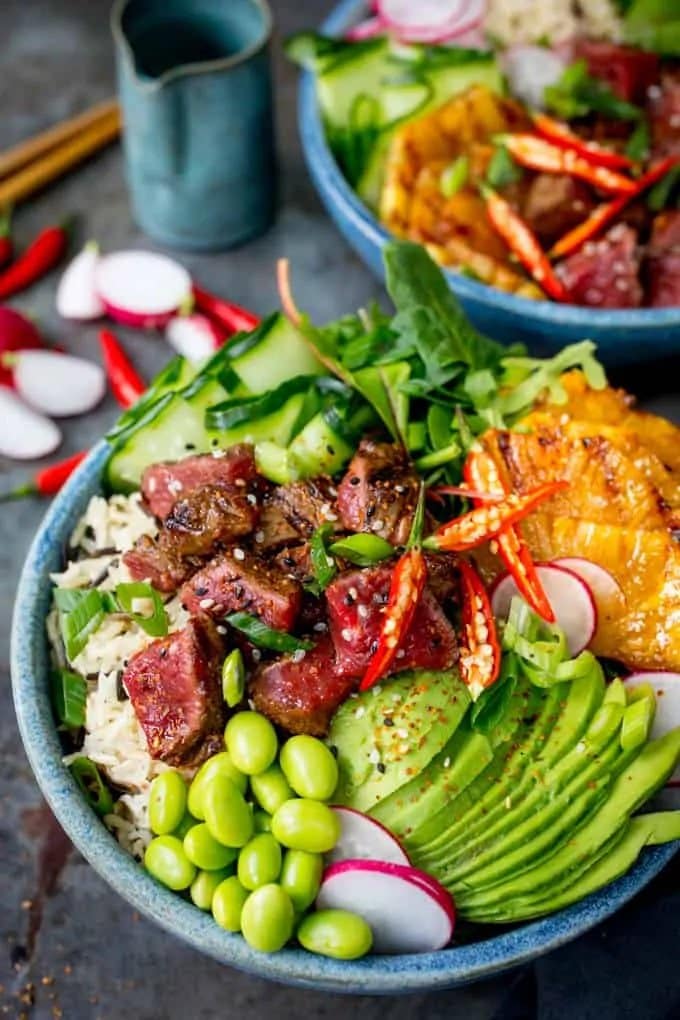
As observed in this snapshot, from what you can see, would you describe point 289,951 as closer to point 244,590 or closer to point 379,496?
point 244,590

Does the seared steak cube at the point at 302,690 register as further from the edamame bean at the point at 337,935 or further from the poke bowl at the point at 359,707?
the edamame bean at the point at 337,935

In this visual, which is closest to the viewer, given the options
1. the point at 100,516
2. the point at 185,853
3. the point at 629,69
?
the point at 185,853

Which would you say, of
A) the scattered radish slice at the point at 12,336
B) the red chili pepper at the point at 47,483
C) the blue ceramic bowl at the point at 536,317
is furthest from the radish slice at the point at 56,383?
the blue ceramic bowl at the point at 536,317

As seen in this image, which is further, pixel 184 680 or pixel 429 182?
pixel 429 182

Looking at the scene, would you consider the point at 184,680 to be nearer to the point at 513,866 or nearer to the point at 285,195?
the point at 513,866

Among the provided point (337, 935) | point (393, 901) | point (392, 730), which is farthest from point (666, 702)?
point (337, 935)

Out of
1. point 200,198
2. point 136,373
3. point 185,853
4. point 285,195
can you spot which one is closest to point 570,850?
point 185,853
